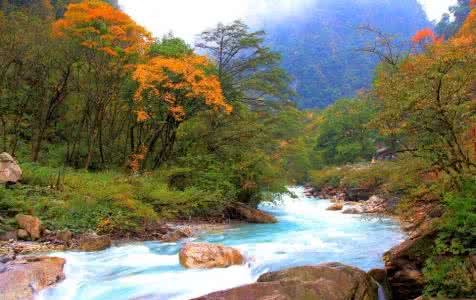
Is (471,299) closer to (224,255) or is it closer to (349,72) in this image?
(224,255)

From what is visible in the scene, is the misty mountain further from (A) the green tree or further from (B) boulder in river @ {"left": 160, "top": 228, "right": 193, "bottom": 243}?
(B) boulder in river @ {"left": 160, "top": 228, "right": 193, "bottom": 243}

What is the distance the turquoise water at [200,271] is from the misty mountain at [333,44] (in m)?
105

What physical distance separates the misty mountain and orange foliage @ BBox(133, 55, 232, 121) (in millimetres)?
100413

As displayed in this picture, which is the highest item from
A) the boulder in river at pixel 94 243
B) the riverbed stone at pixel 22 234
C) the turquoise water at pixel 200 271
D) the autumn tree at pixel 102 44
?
the autumn tree at pixel 102 44

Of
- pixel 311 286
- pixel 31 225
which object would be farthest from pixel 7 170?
pixel 311 286

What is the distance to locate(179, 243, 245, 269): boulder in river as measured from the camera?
29.8 ft

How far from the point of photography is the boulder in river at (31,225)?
10828mm

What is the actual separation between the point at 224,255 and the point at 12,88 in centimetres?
1537

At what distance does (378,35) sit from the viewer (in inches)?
859

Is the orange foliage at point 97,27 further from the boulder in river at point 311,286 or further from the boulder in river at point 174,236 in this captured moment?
the boulder in river at point 311,286

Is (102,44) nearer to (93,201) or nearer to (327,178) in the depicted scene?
(93,201)

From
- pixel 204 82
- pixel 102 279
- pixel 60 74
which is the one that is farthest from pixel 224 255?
pixel 60 74

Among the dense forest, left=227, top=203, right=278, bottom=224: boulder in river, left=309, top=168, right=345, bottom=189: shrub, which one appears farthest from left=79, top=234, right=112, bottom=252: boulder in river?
left=309, top=168, right=345, bottom=189: shrub

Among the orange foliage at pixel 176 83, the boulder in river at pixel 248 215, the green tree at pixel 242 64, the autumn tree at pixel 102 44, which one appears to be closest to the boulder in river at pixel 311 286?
the boulder in river at pixel 248 215
